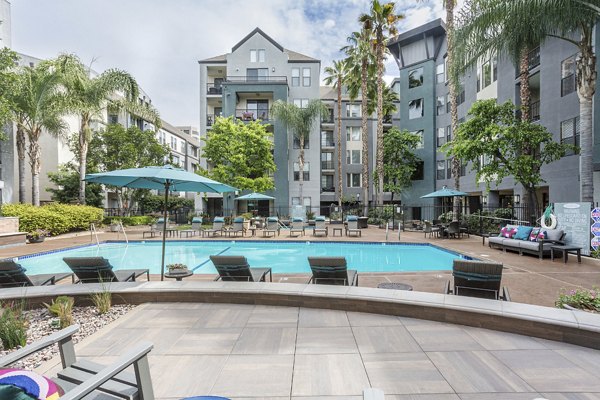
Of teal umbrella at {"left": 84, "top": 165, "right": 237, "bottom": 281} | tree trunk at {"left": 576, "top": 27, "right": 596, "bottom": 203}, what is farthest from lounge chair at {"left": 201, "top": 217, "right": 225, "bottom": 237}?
tree trunk at {"left": 576, "top": 27, "right": 596, "bottom": 203}

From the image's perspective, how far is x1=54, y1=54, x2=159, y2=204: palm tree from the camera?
1847cm

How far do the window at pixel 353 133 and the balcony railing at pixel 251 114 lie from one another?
10.7 metres

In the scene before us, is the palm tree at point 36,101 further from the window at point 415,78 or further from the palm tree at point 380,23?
the window at point 415,78

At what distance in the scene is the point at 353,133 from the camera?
119ft

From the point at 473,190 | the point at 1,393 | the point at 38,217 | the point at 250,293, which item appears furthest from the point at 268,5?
the point at 473,190

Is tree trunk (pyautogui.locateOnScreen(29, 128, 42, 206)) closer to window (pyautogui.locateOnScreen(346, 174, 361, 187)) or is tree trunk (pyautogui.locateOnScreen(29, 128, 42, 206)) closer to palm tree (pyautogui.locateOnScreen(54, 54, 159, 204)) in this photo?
palm tree (pyautogui.locateOnScreen(54, 54, 159, 204))

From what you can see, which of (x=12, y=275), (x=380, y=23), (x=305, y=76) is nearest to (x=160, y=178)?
(x=12, y=275)

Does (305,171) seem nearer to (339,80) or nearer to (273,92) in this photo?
(273,92)

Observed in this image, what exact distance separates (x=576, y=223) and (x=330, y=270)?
9.67 metres

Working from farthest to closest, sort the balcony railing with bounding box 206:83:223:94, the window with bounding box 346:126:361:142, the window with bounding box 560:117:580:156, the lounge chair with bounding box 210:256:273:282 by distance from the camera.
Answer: the window with bounding box 346:126:361:142, the balcony railing with bounding box 206:83:223:94, the window with bounding box 560:117:580:156, the lounge chair with bounding box 210:256:273:282

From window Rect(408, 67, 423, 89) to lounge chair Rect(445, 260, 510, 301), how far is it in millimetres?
28134

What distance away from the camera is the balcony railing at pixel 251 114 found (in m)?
29.4

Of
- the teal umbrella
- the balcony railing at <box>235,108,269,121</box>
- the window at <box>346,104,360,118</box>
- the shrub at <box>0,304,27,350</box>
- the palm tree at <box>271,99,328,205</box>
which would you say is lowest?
the shrub at <box>0,304,27,350</box>

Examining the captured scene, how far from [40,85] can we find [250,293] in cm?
1951
